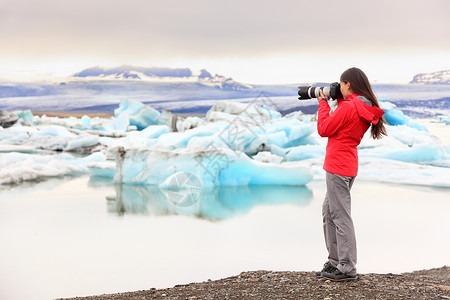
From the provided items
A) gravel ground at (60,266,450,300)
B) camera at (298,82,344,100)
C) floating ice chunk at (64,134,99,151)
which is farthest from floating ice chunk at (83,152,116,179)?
camera at (298,82,344,100)

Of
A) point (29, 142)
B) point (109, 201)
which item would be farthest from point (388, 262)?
point (29, 142)

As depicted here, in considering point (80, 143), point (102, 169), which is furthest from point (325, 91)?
point (80, 143)

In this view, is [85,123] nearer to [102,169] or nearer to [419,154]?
[102,169]

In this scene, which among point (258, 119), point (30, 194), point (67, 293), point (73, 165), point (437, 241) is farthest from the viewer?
point (258, 119)

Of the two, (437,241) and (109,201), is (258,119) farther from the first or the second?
(437,241)

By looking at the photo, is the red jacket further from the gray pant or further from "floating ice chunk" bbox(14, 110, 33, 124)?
"floating ice chunk" bbox(14, 110, 33, 124)

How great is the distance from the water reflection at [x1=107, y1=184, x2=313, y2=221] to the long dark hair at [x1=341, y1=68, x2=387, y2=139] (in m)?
2.97

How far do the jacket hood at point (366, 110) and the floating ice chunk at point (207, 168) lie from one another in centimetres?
451

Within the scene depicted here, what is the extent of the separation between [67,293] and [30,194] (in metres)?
4.10

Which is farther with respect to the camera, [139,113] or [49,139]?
[139,113]

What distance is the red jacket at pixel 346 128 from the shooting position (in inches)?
84.5

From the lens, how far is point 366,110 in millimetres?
2143

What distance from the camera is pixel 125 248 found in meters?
3.72

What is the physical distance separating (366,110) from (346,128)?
0.12 m
